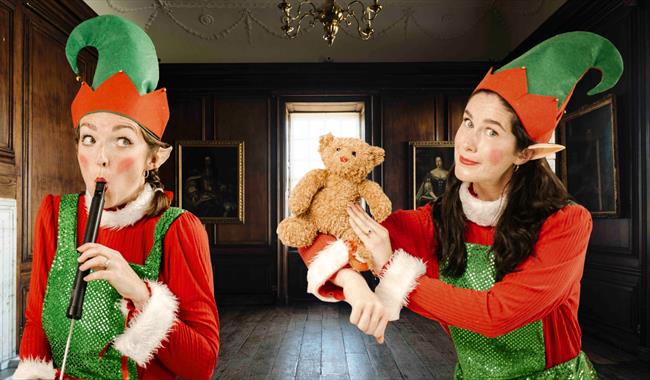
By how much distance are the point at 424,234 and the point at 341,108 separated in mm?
6144

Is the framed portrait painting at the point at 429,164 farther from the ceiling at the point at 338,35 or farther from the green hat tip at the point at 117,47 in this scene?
the green hat tip at the point at 117,47

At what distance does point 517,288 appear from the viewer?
3.60ft

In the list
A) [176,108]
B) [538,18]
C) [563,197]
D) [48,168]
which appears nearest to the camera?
[563,197]

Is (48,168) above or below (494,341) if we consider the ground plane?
above

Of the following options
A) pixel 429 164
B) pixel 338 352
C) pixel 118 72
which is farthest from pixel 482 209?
pixel 429 164

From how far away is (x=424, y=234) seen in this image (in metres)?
1.34

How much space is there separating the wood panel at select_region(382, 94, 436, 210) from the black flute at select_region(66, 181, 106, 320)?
238 inches

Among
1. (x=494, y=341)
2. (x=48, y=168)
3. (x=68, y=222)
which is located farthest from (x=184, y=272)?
(x=48, y=168)

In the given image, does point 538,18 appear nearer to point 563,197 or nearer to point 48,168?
point 563,197

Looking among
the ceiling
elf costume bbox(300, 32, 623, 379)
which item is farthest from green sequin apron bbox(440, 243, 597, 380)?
the ceiling

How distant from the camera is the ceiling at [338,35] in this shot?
20.6 feet

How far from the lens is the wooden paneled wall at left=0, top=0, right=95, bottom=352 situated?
13.1 feet

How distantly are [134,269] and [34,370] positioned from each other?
32cm

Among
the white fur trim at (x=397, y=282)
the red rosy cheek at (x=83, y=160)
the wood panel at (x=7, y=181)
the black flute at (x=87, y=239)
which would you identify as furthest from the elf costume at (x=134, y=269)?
the wood panel at (x=7, y=181)
